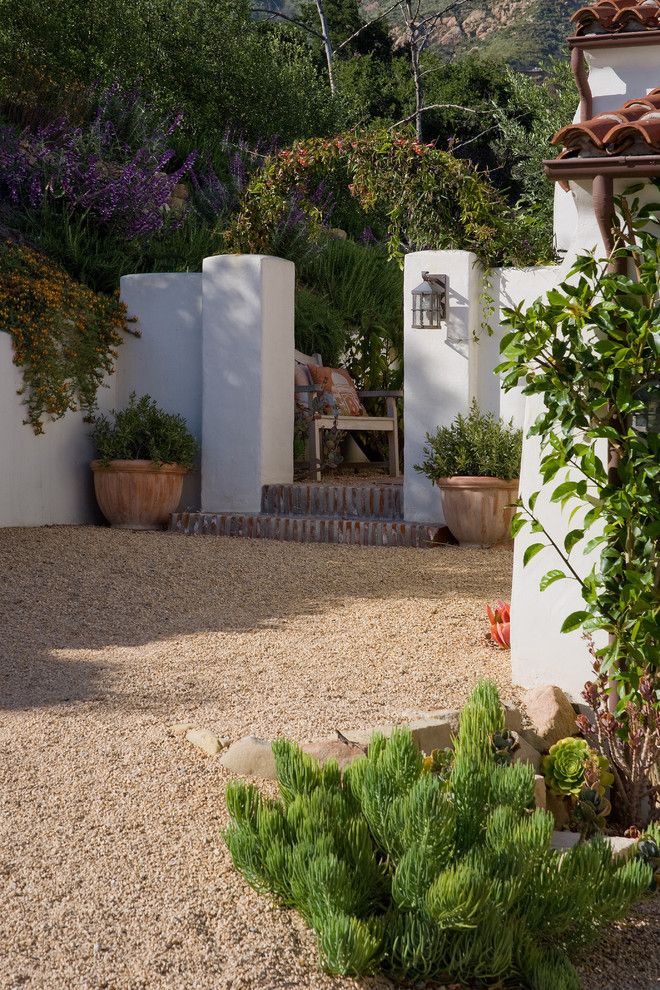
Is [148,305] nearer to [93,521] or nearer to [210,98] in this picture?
[93,521]

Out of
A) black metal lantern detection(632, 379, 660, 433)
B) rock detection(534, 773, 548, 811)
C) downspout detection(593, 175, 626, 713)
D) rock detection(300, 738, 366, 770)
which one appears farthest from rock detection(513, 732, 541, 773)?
black metal lantern detection(632, 379, 660, 433)

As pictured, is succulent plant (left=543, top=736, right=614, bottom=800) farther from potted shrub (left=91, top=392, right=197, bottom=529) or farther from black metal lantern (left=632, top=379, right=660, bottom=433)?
potted shrub (left=91, top=392, right=197, bottom=529)

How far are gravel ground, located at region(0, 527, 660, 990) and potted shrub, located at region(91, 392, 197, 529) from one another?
1.27 ft

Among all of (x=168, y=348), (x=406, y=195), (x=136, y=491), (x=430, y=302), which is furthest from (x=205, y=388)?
(x=406, y=195)

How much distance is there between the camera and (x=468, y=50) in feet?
104

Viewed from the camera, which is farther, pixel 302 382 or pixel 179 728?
pixel 302 382

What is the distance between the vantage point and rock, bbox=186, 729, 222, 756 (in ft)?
10.8

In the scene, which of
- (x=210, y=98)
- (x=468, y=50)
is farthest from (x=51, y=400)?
(x=468, y=50)

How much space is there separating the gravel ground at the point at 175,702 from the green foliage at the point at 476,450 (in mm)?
542

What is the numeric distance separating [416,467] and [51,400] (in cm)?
256

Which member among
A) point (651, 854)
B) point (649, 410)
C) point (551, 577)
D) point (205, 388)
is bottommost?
point (651, 854)

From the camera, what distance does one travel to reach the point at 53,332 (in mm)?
7766

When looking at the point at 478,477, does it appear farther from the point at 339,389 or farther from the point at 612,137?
the point at 612,137

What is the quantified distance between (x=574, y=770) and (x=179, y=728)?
1.22m
